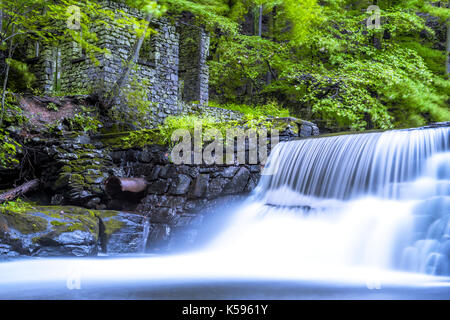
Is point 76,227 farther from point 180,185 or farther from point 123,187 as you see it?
point 180,185

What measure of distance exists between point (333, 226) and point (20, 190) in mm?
5304

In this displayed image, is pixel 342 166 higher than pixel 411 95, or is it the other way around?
pixel 411 95

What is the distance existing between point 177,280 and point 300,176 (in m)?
3.03

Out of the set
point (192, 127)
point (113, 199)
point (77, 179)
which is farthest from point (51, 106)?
point (192, 127)

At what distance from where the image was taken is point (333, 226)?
18.0 feet

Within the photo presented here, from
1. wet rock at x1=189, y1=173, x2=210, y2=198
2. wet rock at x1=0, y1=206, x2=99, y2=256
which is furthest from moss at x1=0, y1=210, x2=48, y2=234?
wet rock at x1=189, y1=173, x2=210, y2=198

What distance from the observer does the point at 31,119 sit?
902 cm

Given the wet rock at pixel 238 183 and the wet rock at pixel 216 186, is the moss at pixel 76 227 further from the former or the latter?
the wet rock at pixel 238 183

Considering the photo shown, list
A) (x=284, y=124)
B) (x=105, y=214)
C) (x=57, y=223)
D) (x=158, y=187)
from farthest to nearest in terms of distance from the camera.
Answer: (x=158, y=187), (x=284, y=124), (x=105, y=214), (x=57, y=223)

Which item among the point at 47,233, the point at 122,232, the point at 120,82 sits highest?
the point at 120,82

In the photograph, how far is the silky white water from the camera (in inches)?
172

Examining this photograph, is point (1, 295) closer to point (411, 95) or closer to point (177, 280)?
point (177, 280)
